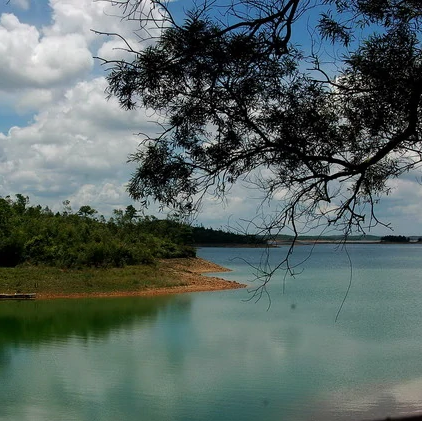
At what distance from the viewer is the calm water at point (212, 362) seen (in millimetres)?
9555

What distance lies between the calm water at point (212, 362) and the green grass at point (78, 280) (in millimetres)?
3971

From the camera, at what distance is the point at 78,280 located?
28.1 metres

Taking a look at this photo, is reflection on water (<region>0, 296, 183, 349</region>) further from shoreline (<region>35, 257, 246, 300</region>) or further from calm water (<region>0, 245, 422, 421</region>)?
shoreline (<region>35, 257, 246, 300</region>)

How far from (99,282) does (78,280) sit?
3.11ft

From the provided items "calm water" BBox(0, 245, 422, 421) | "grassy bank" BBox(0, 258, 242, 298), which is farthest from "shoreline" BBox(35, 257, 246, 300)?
"calm water" BBox(0, 245, 422, 421)

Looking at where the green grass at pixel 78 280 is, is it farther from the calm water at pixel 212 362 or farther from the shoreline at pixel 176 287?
the calm water at pixel 212 362

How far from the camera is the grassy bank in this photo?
2659 centimetres

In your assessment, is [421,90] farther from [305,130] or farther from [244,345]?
[244,345]

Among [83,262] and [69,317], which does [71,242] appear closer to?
[83,262]

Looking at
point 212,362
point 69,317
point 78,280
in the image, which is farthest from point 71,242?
point 212,362

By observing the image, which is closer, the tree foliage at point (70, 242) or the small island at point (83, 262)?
the small island at point (83, 262)

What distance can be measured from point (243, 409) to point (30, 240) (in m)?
25.1

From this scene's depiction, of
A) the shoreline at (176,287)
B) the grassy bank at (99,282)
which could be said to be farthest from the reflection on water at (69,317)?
the grassy bank at (99,282)

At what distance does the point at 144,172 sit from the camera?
4.29 metres
